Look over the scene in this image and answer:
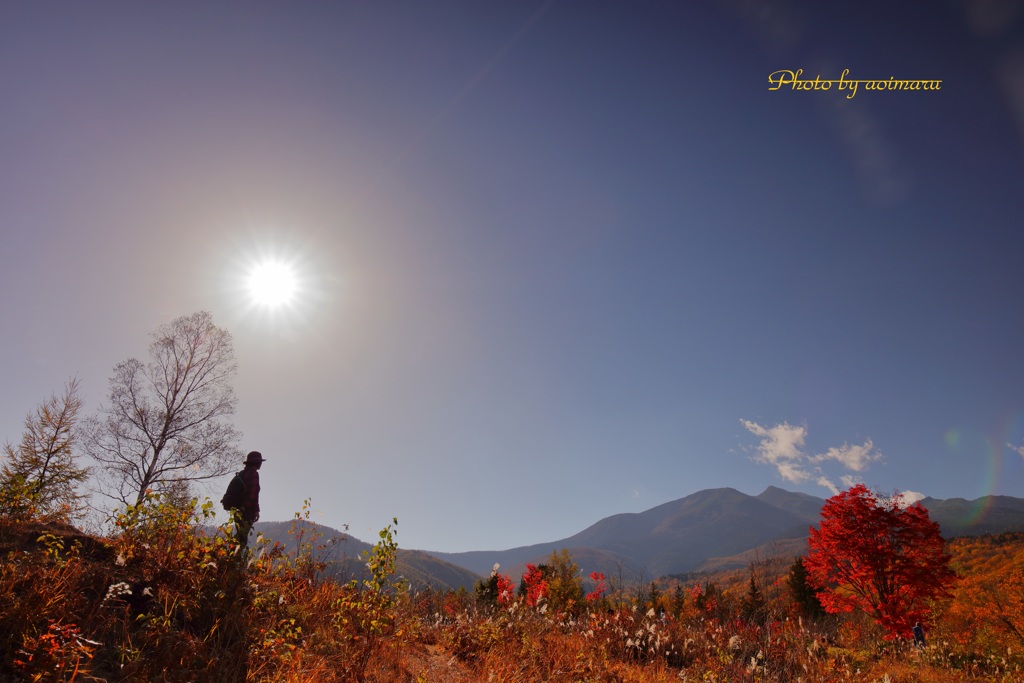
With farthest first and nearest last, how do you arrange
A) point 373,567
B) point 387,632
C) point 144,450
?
1. point 144,450
2. point 387,632
3. point 373,567

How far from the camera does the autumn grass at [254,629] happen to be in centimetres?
363

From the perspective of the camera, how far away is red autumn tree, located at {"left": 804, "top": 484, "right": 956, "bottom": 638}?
12.7 meters

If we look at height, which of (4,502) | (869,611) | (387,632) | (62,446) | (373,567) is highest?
(62,446)

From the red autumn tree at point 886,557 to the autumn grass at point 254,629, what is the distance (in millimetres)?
3983

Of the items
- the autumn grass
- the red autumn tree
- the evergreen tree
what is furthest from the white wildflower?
the evergreen tree

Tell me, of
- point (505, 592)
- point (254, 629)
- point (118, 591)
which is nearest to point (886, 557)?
point (505, 592)

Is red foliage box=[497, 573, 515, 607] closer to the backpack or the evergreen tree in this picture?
the backpack

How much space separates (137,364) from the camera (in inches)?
666

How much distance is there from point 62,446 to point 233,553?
13507 mm

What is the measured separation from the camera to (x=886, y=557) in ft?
43.2

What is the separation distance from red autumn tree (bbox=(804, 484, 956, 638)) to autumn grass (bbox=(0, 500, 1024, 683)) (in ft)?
13.1

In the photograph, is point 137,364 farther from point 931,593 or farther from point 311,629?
point 931,593

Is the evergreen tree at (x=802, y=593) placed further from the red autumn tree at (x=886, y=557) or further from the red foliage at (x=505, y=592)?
the red foliage at (x=505, y=592)

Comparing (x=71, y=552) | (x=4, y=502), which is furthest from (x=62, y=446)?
(x=71, y=552)
